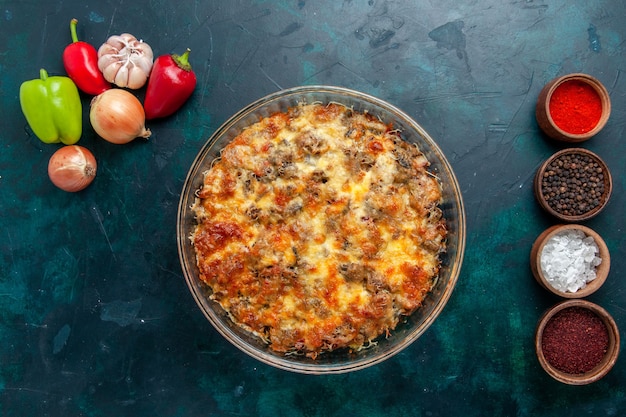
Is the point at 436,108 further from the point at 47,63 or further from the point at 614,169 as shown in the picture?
the point at 47,63

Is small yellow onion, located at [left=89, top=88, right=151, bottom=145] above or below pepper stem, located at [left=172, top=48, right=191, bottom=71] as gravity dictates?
below

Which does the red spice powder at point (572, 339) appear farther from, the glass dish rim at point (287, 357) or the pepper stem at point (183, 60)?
the pepper stem at point (183, 60)

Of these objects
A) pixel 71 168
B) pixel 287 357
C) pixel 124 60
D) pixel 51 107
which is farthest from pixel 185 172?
pixel 287 357

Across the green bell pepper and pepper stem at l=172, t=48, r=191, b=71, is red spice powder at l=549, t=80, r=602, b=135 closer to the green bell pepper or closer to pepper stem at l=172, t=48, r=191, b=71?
pepper stem at l=172, t=48, r=191, b=71

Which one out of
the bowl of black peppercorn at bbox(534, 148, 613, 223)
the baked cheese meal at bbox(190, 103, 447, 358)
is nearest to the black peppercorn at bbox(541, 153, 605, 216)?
the bowl of black peppercorn at bbox(534, 148, 613, 223)

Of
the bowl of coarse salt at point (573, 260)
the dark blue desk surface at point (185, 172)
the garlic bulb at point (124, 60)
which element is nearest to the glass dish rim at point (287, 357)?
the dark blue desk surface at point (185, 172)
